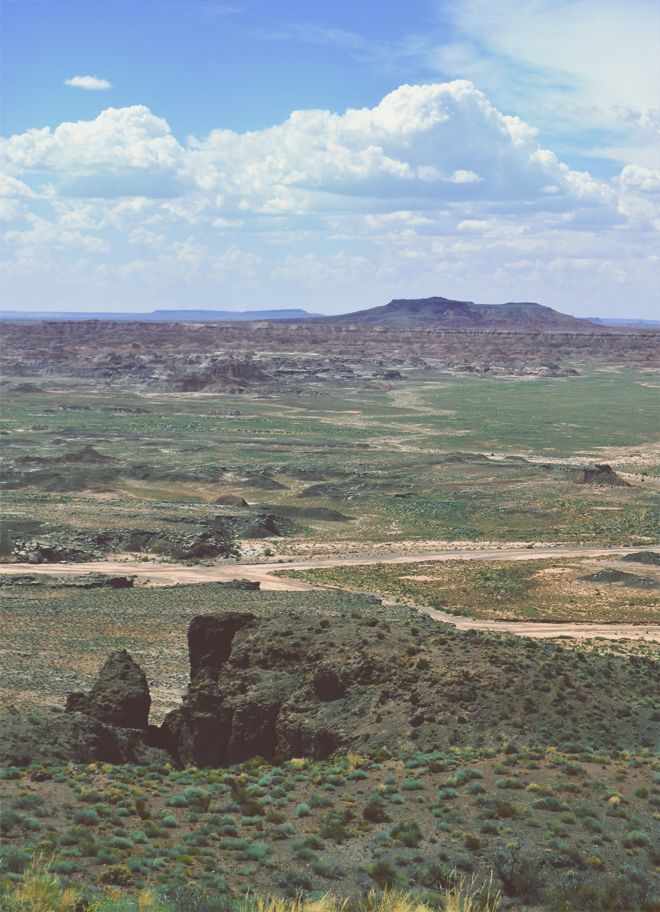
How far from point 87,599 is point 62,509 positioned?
29610 millimetres

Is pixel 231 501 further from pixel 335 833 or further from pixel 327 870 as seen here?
pixel 327 870

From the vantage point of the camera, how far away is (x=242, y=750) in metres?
24.6

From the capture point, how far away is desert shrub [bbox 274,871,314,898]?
540 inches

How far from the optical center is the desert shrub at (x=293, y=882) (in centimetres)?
1371

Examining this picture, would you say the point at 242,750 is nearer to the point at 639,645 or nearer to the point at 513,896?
the point at 513,896

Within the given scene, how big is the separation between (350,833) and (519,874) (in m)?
3.42

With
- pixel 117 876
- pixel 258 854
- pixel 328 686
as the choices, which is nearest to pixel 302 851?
pixel 258 854

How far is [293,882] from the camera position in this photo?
14000mm

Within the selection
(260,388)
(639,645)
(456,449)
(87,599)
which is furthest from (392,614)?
(260,388)

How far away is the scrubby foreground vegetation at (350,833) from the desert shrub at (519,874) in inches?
0.9

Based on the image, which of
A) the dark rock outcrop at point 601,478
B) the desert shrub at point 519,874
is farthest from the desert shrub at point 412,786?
the dark rock outcrop at point 601,478

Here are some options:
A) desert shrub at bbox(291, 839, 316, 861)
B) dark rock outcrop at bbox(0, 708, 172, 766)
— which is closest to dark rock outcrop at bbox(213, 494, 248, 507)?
dark rock outcrop at bbox(0, 708, 172, 766)

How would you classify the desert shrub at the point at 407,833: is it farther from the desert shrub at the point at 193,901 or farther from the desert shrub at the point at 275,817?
the desert shrub at the point at 193,901

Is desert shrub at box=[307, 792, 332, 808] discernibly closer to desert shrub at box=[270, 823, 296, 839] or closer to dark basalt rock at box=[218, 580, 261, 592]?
desert shrub at box=[270, 823, 296, 839]
